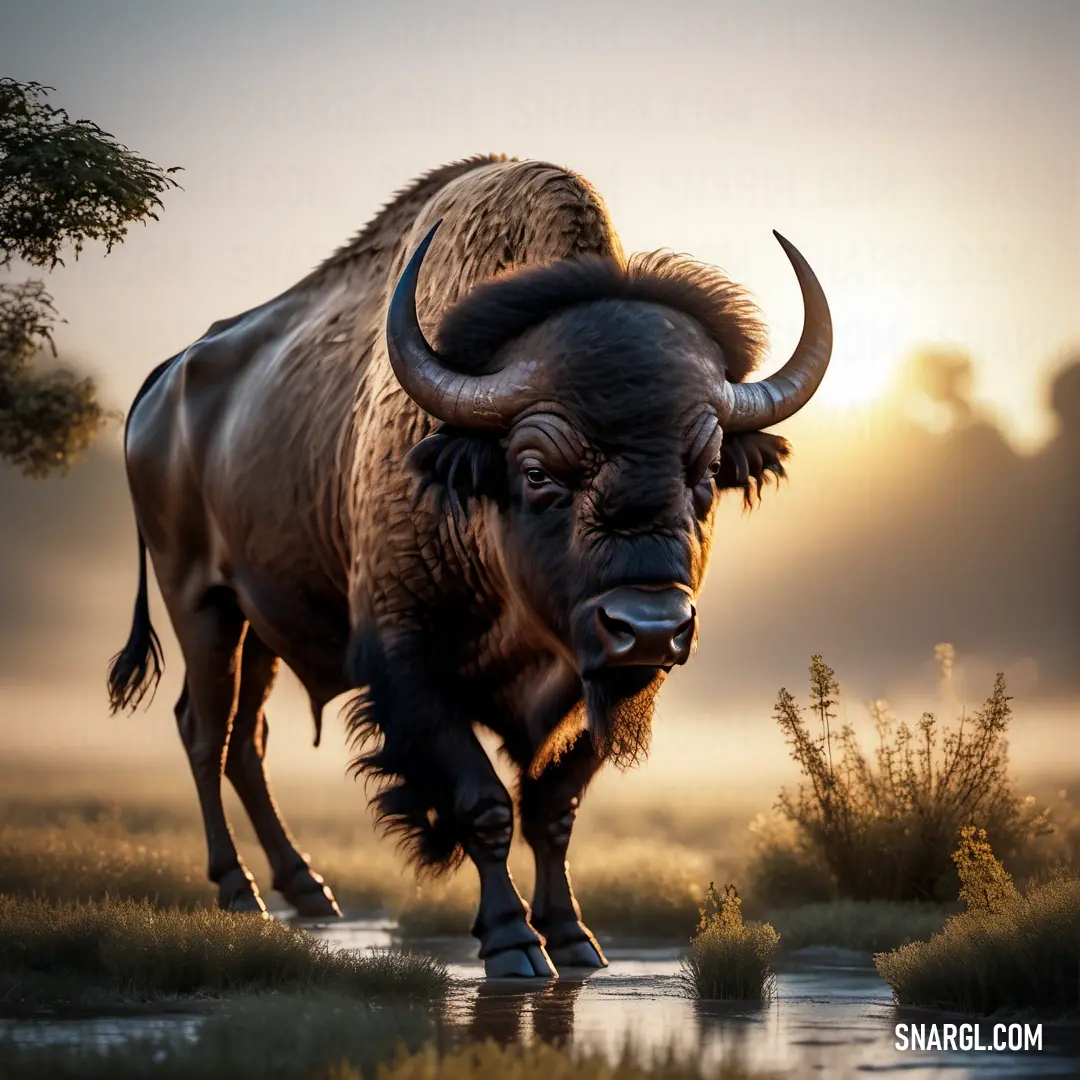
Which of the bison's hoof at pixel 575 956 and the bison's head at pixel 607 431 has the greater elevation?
the bison's head at pixel 607 431

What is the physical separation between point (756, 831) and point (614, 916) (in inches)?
53.5

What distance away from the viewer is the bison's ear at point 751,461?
736cm

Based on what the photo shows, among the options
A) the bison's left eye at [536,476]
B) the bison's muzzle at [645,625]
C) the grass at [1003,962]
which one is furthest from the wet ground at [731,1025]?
the bison's left eye at [536,476]

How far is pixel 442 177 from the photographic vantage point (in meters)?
9.44

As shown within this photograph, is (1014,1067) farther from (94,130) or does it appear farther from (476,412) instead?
(94,130)

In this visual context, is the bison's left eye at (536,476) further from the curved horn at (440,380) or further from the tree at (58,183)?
the tree at (58,183)

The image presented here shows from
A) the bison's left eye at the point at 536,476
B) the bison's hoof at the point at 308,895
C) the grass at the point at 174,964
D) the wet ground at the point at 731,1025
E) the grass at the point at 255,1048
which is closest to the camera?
the grass at the point at 255,1048

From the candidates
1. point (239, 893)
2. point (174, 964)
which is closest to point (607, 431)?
point (174, 964)

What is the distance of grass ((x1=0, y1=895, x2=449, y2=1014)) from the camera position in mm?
6301

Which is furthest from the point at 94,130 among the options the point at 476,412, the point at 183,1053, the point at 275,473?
the point at 183,1053

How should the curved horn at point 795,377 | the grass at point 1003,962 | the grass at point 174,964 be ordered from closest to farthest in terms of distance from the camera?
the grass at point 1003,962 → the grass at point 174,964 → the curved horn at point 795,377

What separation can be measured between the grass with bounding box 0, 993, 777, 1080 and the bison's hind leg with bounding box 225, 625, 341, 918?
5.25 m

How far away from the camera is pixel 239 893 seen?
9836mm

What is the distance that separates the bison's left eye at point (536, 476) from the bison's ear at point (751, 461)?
835mm
